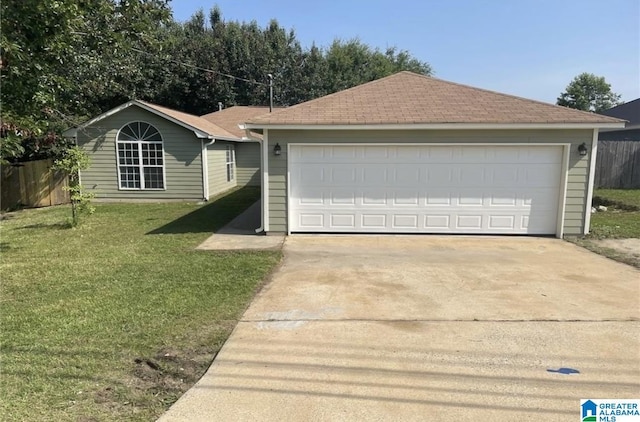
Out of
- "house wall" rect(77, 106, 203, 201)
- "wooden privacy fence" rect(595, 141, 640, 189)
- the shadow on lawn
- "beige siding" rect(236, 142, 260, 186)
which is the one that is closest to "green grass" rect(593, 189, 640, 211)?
"wooden privacy fence" rect(595, 141, 640, 189)

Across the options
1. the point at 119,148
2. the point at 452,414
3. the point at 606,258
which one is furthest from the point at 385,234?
the point at 119,148

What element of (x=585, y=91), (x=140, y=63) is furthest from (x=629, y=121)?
(x=585, y=91)

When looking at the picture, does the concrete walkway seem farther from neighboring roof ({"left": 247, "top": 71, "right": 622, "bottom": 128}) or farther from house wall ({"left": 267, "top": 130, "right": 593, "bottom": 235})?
neighboring roof ({"left": 247, "top": 71, "right": 622, "bottom": 128})

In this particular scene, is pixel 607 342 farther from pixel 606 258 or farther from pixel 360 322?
pixel 606 258

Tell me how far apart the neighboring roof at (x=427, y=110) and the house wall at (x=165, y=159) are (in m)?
7.00

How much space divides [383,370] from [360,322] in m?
1.04

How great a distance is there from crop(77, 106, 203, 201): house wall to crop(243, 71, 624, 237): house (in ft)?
22.3

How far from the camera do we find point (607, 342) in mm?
3986

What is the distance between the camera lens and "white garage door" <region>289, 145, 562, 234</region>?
353 inches

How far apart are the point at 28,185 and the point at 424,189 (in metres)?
13.3

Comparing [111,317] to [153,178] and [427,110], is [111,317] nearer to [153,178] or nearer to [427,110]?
[427,110]

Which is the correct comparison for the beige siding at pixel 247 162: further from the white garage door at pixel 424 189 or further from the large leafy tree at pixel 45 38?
the white garage door at pixel 424 189

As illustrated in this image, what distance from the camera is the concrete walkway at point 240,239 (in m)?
8.20

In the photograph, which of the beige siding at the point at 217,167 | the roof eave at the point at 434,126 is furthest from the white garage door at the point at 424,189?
the beige siding at the point at 217,167
